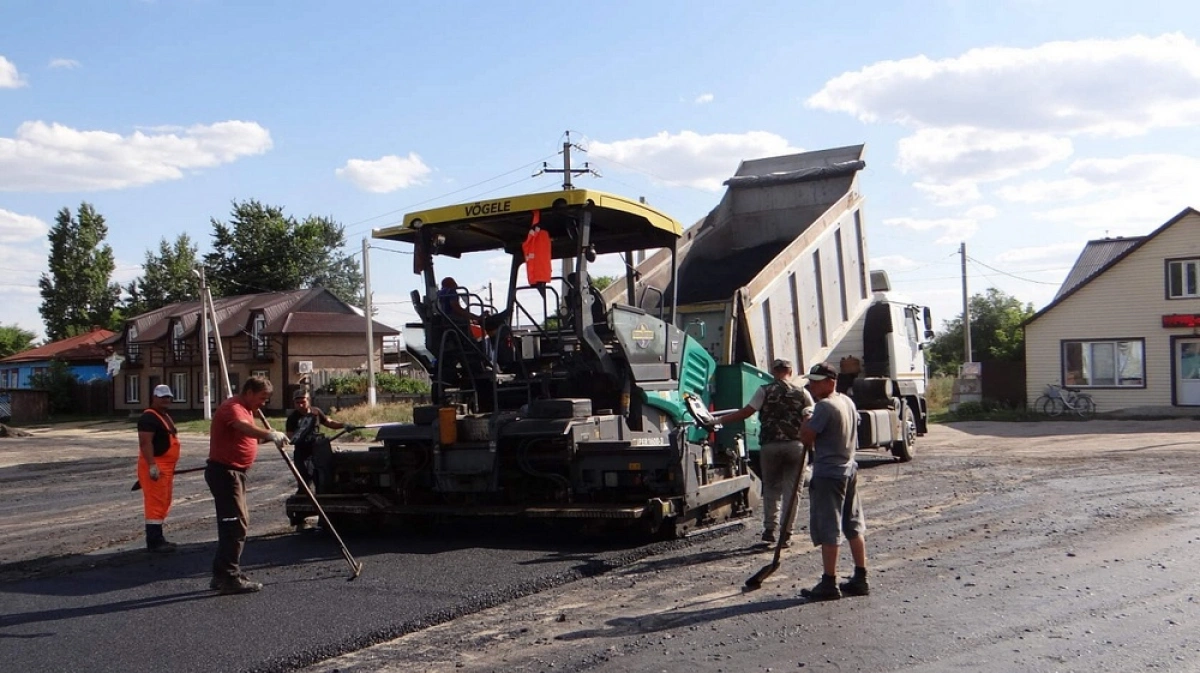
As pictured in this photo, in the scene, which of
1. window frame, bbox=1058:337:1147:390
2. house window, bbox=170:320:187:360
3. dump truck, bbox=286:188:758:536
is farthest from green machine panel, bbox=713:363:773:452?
house window, bbox=170:320:187:360

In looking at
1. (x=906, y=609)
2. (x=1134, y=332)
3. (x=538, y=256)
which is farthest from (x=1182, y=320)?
(x=906, y=609)

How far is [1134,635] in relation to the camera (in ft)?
17.8

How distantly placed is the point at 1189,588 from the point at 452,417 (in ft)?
17.5

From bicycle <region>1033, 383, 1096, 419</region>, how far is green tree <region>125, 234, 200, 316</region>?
54.0 m

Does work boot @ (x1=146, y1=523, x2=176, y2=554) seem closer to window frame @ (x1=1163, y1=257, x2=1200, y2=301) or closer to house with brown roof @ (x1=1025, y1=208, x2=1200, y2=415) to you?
house with brown roof @ (x1=1025, y1=208, x2=1200, y2=415)

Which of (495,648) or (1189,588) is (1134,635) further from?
(495,648)

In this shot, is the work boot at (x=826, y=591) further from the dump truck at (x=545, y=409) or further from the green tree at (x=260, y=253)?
the green tree at (x=260, y=253)

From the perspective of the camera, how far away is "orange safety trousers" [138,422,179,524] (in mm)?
8711

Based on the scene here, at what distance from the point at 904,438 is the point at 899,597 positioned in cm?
925

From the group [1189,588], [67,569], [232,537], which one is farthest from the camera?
[67,569]

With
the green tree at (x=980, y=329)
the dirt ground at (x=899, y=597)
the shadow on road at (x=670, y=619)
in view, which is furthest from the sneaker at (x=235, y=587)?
the green tree at (x=980, y=329)

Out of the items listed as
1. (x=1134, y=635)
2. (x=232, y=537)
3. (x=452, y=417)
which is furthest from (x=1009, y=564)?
(x=232, y=537)

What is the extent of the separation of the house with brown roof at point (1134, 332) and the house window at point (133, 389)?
41.3 metres

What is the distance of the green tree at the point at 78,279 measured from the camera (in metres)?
70.7
